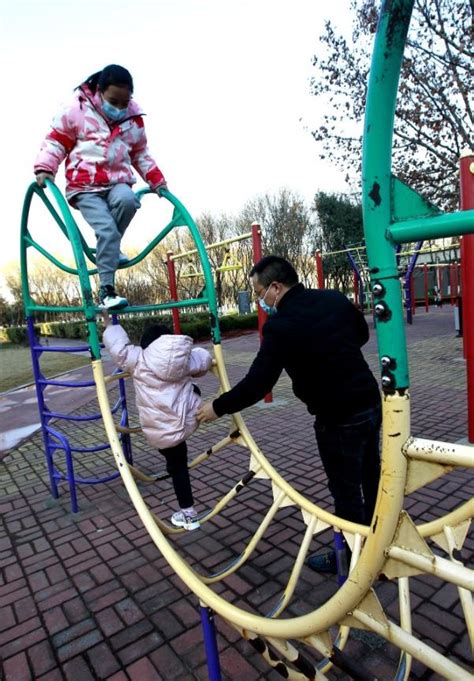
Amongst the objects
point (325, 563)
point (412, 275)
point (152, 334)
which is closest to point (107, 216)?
point (152, 334)

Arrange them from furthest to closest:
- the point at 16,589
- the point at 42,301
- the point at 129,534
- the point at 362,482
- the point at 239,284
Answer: the point at 42,301 → the point at 239,284 → the point at 129,534 → the point at 16,589 → the point at 362,482

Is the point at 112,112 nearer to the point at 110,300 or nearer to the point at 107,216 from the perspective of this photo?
the point at 107,216

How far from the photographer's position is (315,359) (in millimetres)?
1940

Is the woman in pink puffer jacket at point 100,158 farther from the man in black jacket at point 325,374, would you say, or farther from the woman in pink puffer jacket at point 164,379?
the man in black jacket at point 325,374

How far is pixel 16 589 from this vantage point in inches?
98.4

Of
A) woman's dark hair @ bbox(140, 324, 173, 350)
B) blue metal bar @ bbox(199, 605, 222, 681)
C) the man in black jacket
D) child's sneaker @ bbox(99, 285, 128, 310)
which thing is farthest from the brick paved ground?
child's sneaker @ bbox(99, 285, 128, 310)

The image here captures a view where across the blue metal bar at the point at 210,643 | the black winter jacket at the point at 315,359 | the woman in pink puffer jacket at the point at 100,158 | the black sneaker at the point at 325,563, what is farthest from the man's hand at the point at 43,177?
the black sneaker at the point at 325,563

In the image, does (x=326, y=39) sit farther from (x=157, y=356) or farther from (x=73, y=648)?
(x=73, y=648)

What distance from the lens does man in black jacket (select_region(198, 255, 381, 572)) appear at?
1.93 m

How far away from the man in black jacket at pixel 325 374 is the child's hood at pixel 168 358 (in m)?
0.32

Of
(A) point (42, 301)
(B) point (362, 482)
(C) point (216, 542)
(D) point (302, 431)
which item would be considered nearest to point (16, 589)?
(C) point (216, 542)

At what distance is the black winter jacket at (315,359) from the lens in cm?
192

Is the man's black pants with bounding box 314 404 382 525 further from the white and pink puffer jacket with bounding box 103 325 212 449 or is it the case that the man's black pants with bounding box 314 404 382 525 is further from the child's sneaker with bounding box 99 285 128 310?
the child's sneaker with bounding box 99 285 128 310

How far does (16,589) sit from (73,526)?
65 centimetres
